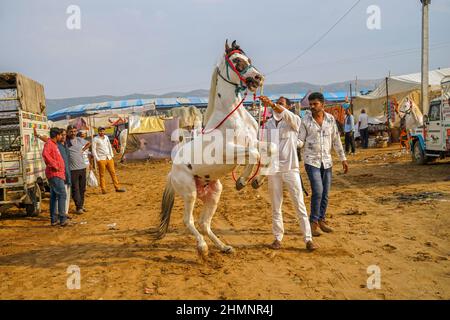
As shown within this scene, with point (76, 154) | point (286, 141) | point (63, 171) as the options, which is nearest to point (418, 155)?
point (286, 141)

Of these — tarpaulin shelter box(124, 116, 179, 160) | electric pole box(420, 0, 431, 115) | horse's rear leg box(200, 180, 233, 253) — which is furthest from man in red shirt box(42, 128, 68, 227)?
electric pole box(420, 0, 431, 115)

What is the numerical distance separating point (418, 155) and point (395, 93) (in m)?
12.3

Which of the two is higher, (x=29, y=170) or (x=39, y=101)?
(x=39, y=101)

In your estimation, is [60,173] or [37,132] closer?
[60,173]

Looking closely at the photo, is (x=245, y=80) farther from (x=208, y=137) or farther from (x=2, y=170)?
(x=2, y=170)

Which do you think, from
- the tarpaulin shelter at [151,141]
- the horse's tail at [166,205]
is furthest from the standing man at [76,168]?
the tarpaulin shelter at [151,141]

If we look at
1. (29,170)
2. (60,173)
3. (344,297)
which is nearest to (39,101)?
(29,170)

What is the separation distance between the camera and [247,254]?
5332mm

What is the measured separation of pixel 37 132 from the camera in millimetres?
9898

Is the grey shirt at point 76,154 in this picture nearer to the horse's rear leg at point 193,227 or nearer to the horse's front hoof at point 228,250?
the horse's rear leg at point 193,227

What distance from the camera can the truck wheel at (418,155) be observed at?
12.5 m

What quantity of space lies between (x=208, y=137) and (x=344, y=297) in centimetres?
240

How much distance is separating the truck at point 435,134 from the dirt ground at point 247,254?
2761 millimetres
